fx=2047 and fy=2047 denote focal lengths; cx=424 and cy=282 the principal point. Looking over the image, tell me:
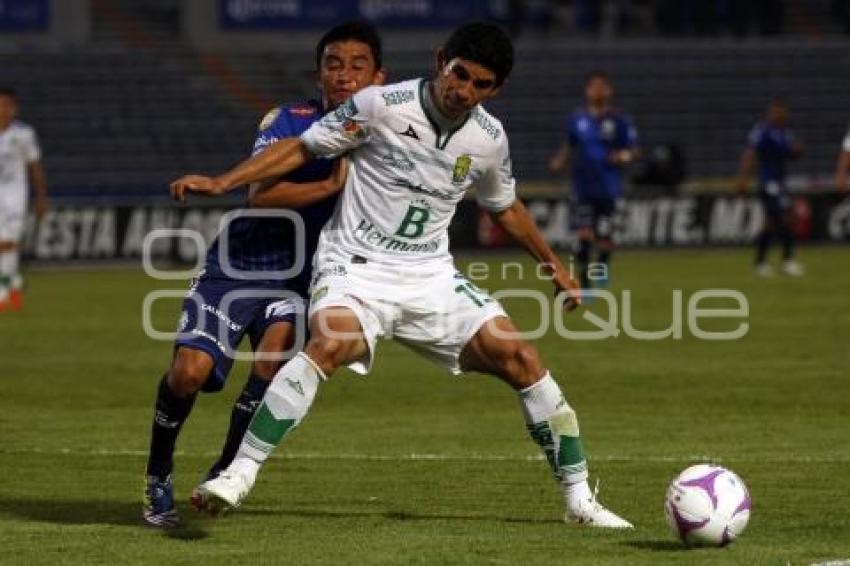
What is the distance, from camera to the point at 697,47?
132 feet

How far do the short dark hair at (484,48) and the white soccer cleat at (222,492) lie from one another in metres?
1.94

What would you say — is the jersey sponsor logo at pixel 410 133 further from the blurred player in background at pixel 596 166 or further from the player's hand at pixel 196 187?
the blurred player in background at pixel 596 166

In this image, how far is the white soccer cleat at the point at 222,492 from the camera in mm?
7941

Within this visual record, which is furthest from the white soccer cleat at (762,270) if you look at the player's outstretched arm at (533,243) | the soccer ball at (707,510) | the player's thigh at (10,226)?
the soccer ball at (707,510)

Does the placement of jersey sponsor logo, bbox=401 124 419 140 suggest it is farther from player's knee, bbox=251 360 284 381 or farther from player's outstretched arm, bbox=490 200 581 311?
player's knee, bbox=251 360 284 381

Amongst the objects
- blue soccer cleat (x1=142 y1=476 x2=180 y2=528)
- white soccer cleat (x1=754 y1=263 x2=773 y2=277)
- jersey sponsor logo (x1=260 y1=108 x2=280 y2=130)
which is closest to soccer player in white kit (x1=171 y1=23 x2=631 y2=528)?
jersey sponsor logo (x1=260 y1=108 x2=280 y2=130)

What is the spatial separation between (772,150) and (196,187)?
20301 millimetres

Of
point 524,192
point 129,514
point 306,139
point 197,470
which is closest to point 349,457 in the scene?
point 197,470

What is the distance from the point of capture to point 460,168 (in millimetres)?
8703

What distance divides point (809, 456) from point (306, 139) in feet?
14.0

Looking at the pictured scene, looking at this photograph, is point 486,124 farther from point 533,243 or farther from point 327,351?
point 327,351

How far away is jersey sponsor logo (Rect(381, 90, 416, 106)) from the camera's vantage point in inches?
339

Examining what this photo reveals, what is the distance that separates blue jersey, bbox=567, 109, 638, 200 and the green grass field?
2.65 m

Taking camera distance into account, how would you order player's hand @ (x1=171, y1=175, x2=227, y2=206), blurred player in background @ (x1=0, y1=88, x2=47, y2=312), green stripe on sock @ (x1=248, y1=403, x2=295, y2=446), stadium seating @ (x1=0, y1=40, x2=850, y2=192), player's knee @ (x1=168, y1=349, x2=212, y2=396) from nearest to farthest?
player's hand @ (x1=171, y1=175, x2=227, y2=206) → green stripe on sock @ (x1=248, y1=403, x2=295, y2=446) → player's knee @ (x1=168, y1=349, x2=212, y2=396) → blurred player in background @ (x1=0, y1=88, x2=47, y2=312) → stadium seating @ (x1=0, y1=40, x2=850, y2=192)
